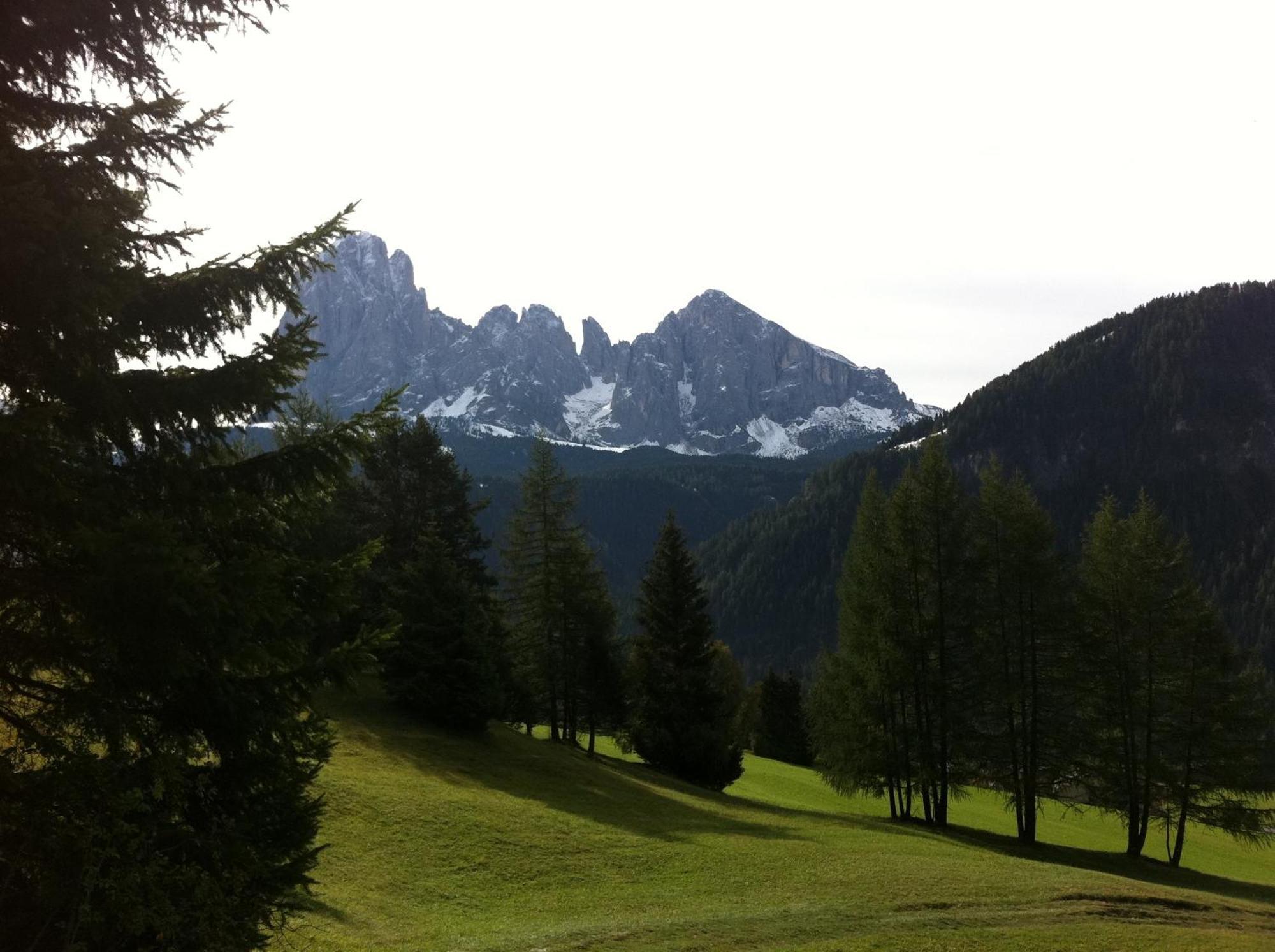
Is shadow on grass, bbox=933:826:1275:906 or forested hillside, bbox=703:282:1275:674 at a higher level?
forested hillside, bbox=703:282:1275:674

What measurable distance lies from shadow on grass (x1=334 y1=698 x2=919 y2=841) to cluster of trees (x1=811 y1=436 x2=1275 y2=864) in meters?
4.33

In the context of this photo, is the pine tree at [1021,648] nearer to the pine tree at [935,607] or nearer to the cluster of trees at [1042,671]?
the cluster of trees at [1042,671]

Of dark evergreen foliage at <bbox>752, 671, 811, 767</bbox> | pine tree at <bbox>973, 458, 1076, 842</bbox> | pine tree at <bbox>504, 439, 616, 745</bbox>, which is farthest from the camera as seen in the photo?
dark evergreen foliage at <bbox>752, 671, 811, 767</bbox>

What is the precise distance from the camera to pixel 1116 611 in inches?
1220

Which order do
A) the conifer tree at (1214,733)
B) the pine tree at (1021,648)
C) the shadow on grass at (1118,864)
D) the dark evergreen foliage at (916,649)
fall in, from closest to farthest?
the shadow on grass at (1118,864), the conifer tree at (1214,733), the pine tree at (1021,648), the dark evergreen foliage at (916,649)

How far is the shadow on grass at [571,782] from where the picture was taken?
83.3 feet

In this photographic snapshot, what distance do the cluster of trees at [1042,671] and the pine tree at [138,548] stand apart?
26.1 m

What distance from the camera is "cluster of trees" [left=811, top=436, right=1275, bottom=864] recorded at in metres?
30.4

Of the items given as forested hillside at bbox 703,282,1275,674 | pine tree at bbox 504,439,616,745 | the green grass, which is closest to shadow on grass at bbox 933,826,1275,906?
the green grass

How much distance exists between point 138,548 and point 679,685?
3223 centimetres

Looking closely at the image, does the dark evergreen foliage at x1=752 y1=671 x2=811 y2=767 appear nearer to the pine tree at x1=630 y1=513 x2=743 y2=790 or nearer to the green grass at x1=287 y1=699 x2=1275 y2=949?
the pine tree at x1=630 y1=513 x2=743 y2=790

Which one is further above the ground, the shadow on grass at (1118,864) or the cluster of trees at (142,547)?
the cluster of trees at (142,547)

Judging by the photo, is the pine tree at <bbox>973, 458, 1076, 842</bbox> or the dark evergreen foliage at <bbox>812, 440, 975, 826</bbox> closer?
the pine tree at <bbox>973, 458, 1076, 842</bbox>

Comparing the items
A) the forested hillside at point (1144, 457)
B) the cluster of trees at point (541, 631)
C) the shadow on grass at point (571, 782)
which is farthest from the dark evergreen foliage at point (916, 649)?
the forested hillside at point (1144, 457)
